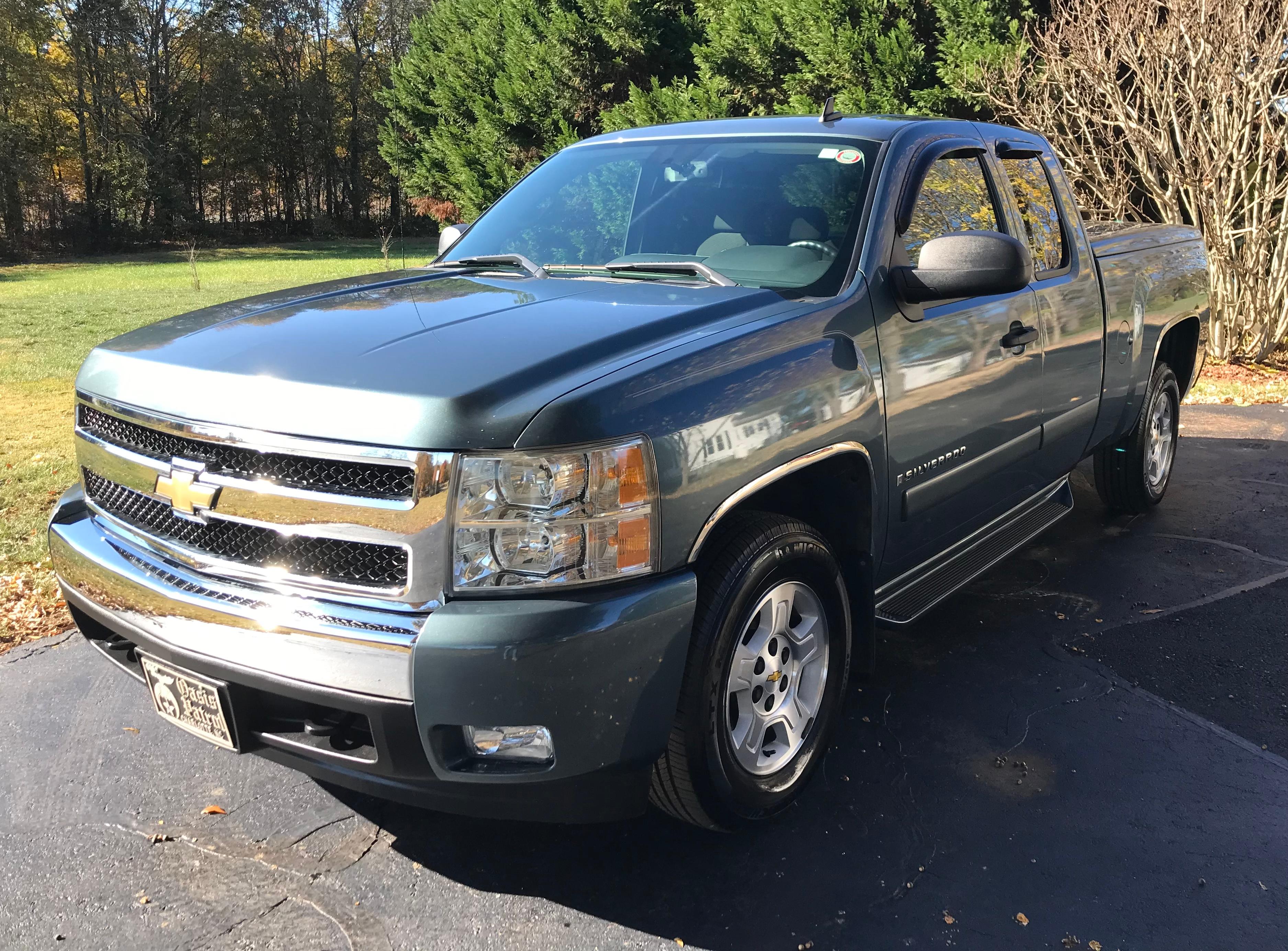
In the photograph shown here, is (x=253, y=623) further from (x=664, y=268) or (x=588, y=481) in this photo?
(x=664, y=268)

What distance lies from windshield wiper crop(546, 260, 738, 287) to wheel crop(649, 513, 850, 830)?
0.82 metres

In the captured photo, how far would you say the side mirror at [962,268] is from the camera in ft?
10.3

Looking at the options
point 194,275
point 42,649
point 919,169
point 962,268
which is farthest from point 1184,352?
point 194,275

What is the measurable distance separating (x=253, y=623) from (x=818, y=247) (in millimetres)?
2003

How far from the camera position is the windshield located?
3320 millimetres

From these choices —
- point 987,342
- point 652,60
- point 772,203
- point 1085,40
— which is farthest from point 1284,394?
point 652,60

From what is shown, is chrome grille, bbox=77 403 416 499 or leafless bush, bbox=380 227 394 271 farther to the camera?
leafless bush, bbox=380 227 394 271

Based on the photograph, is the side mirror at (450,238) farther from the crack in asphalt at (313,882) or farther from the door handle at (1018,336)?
the crack in asphalt at (313,882)

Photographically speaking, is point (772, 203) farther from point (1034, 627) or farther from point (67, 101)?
point (67, 101)

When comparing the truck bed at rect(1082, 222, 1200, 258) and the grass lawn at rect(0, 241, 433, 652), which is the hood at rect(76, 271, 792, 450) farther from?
the truck bed at rect(1082, 222, 1200, 258)

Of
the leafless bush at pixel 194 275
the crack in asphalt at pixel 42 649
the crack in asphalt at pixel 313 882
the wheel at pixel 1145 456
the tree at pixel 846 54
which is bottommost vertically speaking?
the crack in asphalt at pixel 313 882

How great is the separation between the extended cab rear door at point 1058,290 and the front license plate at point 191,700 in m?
3.12

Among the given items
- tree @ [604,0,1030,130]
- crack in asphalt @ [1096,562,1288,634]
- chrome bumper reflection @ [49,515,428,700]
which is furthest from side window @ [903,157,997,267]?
tree @ [604,0,1030,130]

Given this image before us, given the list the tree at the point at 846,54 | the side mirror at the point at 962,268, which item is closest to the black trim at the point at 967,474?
the side mirror at the point at 962,268
